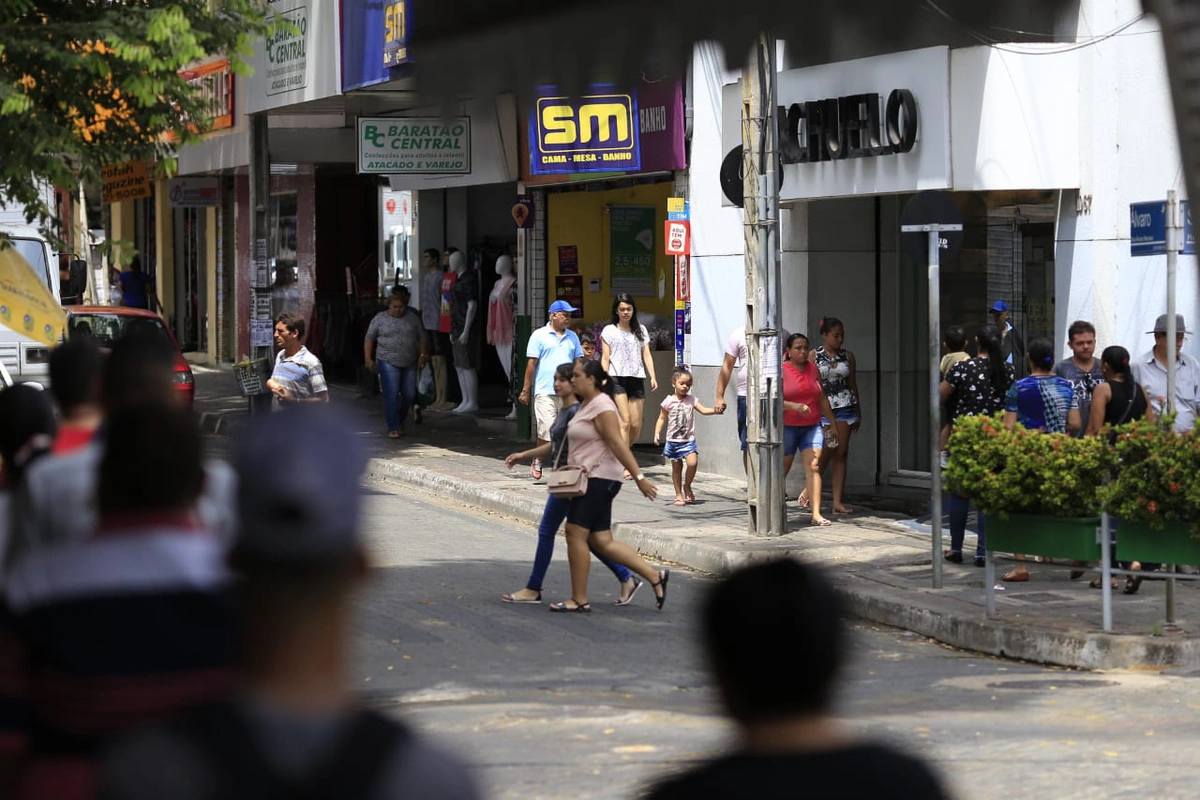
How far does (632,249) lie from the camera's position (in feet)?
68.5

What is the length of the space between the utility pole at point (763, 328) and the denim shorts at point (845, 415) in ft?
5.00

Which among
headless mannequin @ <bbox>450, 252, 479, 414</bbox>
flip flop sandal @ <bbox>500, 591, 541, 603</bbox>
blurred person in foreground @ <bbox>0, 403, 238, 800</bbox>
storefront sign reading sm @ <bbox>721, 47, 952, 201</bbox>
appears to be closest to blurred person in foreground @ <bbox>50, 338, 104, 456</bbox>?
blurred person in foreground @ <bbox>0, 403, 238, 800</bbox>

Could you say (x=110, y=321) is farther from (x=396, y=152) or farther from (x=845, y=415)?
(x=845, y=415)

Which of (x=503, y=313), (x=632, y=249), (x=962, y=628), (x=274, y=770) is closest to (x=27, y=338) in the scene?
(x=503, y=313)

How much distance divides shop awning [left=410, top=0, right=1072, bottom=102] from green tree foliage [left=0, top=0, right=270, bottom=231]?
389 inches

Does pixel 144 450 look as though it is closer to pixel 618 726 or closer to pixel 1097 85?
pixel 618 726

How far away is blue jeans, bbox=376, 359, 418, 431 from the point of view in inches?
787

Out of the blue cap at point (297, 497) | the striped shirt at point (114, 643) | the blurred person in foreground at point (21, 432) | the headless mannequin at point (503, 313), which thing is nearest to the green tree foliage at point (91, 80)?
the blurred person in foreground at point (21, 432)

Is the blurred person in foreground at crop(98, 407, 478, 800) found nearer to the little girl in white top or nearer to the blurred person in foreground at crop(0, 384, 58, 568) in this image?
the blurred person in foreground at crop(0, 384, 58, 568)

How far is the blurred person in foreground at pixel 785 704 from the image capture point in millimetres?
2098

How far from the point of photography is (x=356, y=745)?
1.90m

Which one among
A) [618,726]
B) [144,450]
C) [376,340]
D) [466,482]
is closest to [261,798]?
[144,450]

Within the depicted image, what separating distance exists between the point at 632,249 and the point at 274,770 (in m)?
19.2

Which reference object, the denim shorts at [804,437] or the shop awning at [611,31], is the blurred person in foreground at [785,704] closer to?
the shop awning at [611,31]
